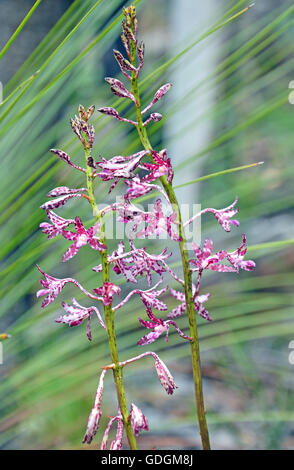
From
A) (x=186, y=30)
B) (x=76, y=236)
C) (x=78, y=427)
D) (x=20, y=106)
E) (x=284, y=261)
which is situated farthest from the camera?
(x=284, y=261)

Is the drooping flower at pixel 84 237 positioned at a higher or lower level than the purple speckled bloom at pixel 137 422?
higher

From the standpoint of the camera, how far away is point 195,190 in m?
0.97

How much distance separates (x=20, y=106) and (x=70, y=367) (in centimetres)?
22

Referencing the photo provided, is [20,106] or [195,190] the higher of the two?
[195,190]

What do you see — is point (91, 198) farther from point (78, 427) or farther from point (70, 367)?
point (78, 427)

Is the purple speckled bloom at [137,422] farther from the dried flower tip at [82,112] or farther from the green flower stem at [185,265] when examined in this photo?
the dried flower tip at [82,112]

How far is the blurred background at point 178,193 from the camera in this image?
38 cm

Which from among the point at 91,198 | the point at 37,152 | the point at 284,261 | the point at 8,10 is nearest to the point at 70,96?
the point at 37,152

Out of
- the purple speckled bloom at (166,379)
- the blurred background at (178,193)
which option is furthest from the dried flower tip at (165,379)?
the blurred background at (178,193)

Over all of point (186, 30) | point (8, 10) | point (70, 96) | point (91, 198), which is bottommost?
point (91, 198)

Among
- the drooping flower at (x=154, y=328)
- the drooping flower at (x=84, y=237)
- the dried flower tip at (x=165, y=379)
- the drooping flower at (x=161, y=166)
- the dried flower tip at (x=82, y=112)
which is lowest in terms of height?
the dried flower tip at (x=165, y=379)

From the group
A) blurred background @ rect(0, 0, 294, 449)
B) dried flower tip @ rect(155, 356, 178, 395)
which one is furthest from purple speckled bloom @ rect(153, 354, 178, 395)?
blurred background @ rect(0, 0, 294, 449)

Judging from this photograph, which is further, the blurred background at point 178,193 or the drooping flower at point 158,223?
the blurred background at point 178,193

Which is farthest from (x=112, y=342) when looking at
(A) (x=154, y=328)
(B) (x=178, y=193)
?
(B) (x=178, y=193)
